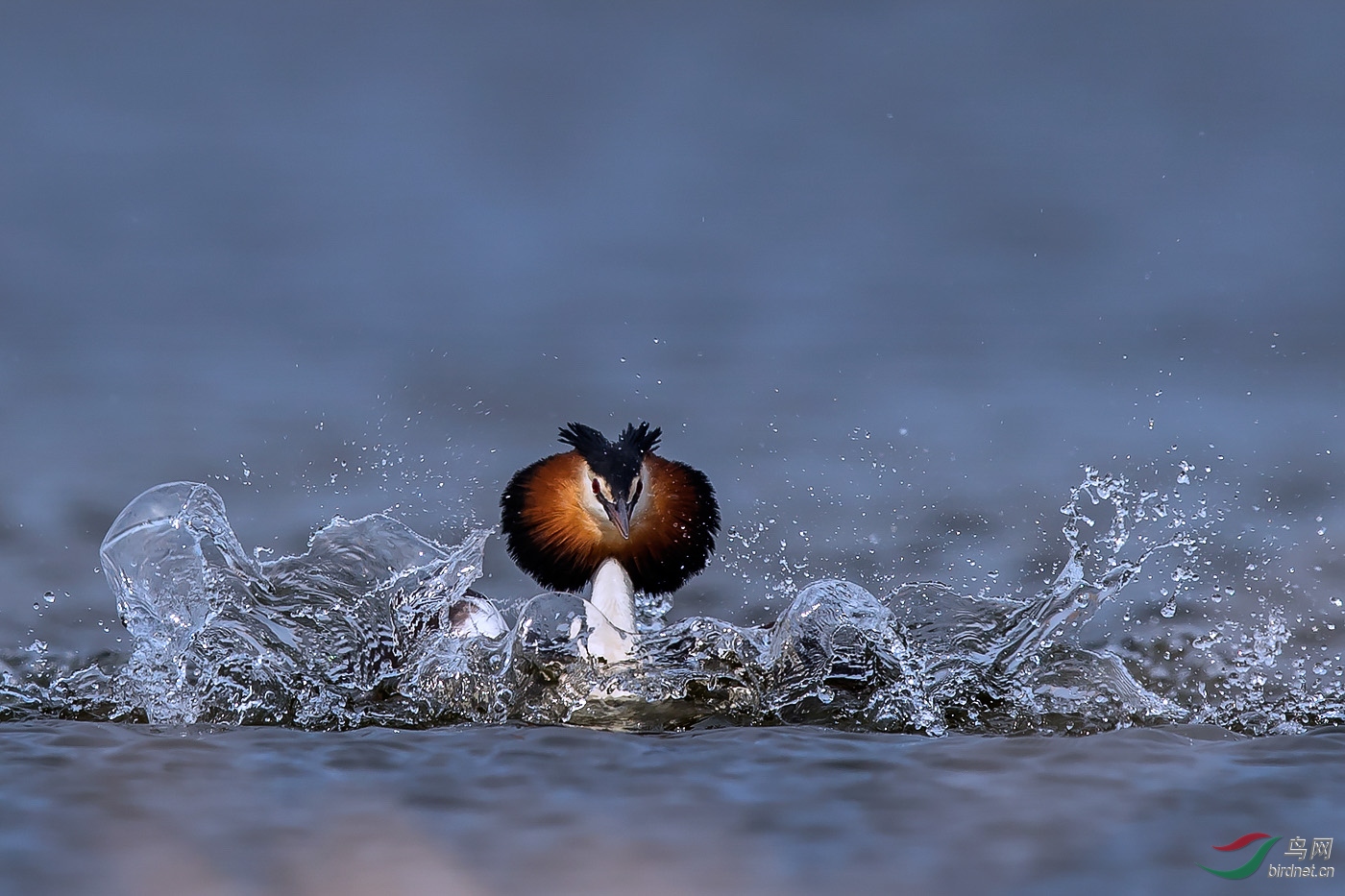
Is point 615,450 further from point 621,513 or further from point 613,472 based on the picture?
point 621,513

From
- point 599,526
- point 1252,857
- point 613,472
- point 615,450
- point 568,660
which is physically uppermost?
point 615,450

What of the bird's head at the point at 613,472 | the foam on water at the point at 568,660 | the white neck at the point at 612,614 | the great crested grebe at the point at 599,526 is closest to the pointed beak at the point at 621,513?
the bird's head at the point at 613,472

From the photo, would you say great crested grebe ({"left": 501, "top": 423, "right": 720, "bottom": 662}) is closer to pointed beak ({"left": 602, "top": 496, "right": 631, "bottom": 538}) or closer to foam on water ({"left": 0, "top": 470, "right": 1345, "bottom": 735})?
pointed beak ({"left": 602, "top": 496, "right": 631, "bottom": 538})

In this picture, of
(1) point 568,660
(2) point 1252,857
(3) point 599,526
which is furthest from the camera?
(3) point 599,526

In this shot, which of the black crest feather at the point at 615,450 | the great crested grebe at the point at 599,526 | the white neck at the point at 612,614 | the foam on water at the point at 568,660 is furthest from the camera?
the great crested grebe at the point at 599,526

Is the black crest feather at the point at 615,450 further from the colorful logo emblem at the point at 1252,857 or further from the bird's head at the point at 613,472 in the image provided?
the colorful logo emblem at the point at 1252,857

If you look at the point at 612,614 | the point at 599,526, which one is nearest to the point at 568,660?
the point at 612,614

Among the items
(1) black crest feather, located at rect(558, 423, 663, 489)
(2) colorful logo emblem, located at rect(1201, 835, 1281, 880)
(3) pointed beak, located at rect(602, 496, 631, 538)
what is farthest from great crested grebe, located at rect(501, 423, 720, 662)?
(2) colorful logo emblem, located at rect(1201, 835, 1281, 880)
